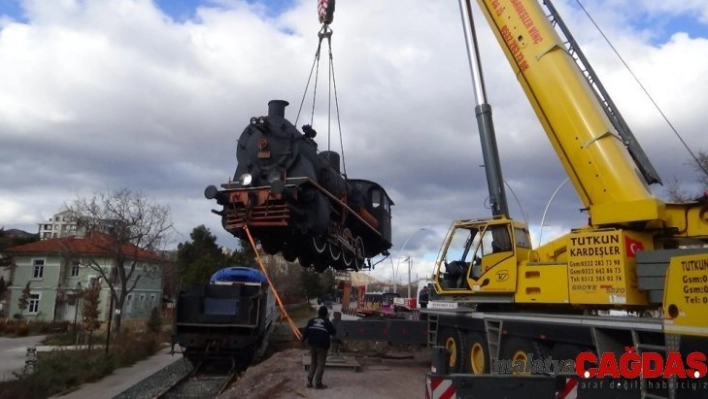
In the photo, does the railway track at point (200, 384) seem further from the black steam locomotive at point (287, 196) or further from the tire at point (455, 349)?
the tire at point (455, 349)

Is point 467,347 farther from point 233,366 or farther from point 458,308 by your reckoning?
point 233,366

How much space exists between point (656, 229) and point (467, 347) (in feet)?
15.2

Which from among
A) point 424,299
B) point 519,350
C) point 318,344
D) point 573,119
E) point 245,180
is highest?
point 573,119

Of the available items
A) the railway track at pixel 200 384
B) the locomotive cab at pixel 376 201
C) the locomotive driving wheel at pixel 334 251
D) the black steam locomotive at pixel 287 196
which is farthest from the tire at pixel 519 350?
the locomotive cab at pixel 376 201

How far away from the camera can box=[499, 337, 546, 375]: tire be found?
26.0 ft

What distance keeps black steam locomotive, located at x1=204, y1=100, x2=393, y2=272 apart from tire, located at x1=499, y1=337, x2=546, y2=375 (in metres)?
4.40

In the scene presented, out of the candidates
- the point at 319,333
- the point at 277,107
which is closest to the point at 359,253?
the point at 277,107

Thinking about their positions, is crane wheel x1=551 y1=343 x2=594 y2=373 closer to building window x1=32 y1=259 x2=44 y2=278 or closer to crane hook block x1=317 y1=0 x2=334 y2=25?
crane hook block x1=317 y1=0 x2=334 y2=25

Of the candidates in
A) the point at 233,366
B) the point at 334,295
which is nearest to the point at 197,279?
the point at 233,366

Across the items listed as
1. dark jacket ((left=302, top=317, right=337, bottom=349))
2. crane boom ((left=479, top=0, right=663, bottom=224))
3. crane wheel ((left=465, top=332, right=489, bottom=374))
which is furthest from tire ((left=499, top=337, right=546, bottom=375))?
dark jacket ((left=302, top=317, right=337, bottom=349))

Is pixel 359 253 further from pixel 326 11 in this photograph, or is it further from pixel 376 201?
pixel 326 11

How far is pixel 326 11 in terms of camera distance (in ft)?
39.5

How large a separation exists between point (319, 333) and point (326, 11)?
666 centimetres

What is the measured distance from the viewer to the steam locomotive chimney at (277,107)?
1266cm
